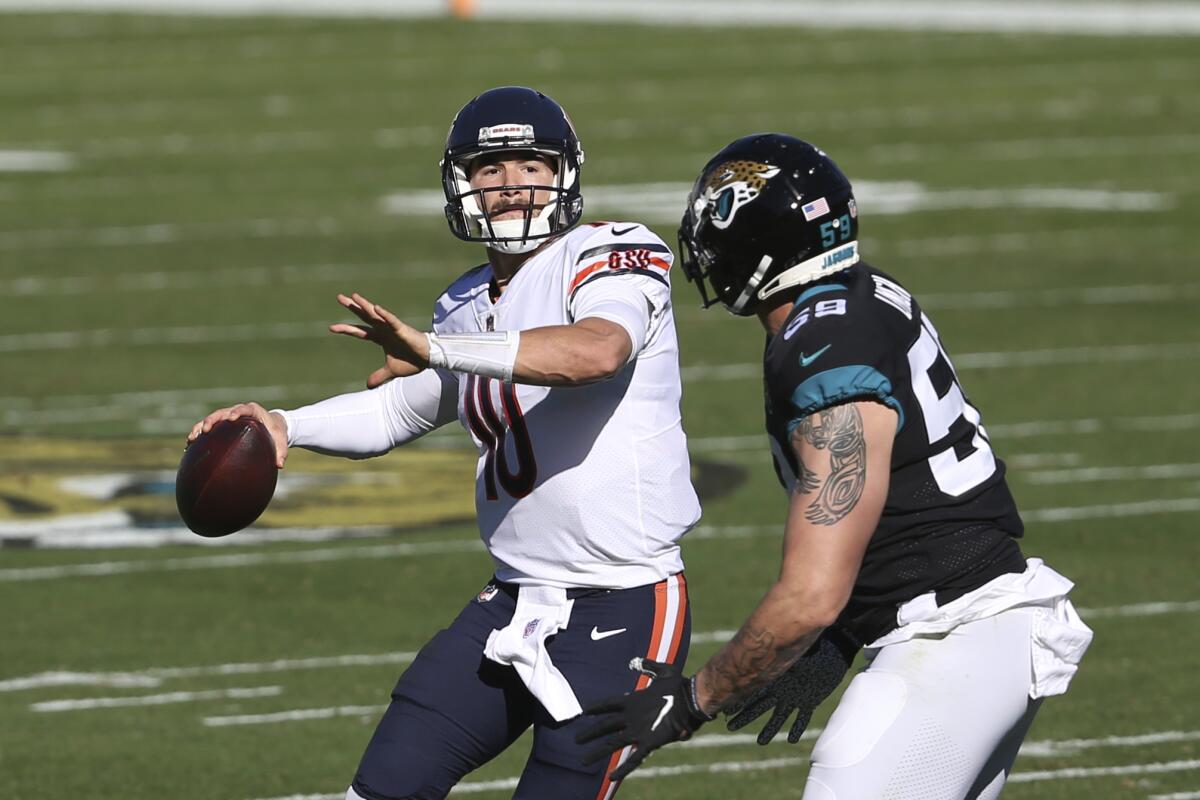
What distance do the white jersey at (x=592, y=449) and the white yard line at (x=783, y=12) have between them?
2989 cm

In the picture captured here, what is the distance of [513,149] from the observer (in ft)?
19.0

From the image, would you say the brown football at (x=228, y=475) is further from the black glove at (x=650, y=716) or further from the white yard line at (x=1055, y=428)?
the white yard line at (x=1055, y=428)

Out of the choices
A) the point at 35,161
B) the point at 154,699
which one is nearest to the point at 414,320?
the point at 154,699

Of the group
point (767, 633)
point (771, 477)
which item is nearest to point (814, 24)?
point (771, 477)

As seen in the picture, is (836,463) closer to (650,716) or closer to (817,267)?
(817,267)

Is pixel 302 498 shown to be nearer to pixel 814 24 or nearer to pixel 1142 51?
pixel 1142 51

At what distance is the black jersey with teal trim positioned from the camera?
4734mm

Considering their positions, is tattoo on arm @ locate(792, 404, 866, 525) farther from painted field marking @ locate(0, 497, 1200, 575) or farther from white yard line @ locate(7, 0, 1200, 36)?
white yard line @ locate(7, 0, 1200, 36)

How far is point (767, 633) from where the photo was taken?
4672 mm

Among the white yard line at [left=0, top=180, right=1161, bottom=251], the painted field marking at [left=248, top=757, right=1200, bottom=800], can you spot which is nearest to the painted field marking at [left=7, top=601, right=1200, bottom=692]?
the painted field marking at [left=248, top=757, right=1200, bottom=800]

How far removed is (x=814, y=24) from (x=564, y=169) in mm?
31267

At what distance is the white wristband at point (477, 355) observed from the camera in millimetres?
5133

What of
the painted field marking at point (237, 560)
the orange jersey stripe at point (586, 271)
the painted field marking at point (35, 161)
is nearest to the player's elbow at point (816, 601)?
the orange jersey stripe at point (586, 271)

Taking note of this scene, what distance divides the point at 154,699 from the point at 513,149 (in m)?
3.26
